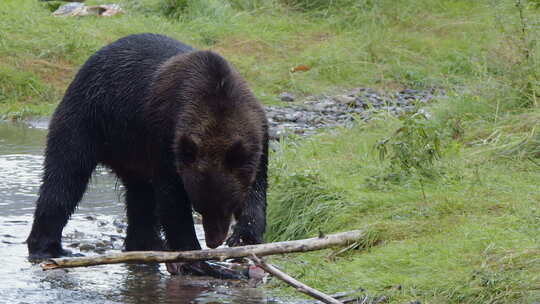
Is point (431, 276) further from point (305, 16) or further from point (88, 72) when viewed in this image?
point (305, 16)

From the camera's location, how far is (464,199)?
6723mm

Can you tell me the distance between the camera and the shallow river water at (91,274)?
5.84 metres

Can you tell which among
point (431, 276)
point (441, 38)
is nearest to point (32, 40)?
point (441, 38)

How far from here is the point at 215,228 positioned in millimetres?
6000

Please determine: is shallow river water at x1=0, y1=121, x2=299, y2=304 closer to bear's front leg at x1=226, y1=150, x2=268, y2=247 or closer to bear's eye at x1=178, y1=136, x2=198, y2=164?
bear's front leg at x1=226, y1=150, x2=268, y2=247

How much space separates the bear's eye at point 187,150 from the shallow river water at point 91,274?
2.76 ft

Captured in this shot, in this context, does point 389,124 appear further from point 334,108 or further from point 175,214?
point 175,214

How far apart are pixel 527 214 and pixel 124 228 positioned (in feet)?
11.1

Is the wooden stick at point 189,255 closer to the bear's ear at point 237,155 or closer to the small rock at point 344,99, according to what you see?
the bear's ear at point 237,155

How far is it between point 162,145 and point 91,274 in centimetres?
103

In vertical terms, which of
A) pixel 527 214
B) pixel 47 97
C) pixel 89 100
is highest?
pixel 89 100

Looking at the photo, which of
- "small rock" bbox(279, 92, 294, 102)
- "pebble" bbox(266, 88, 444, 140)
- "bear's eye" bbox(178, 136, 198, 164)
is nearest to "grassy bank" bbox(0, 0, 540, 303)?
"small rock" bbox(279, 92, 294, 102)

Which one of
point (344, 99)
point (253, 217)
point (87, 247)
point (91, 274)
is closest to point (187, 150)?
point (253, 217)

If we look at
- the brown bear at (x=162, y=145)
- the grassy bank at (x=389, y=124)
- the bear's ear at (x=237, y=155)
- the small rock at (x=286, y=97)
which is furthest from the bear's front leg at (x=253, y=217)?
the small rock at (x=286, y=97)
